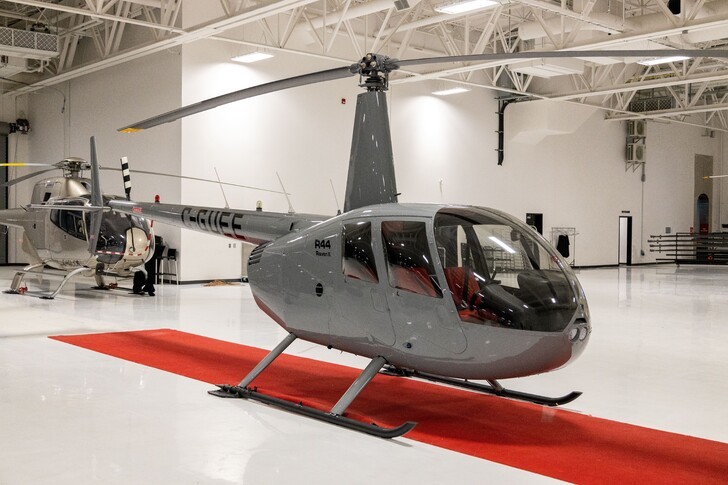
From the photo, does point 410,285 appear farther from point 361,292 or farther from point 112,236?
point 112,236

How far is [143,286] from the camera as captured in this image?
43.2 ft

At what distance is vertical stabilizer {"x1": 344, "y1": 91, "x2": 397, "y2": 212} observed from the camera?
546 centimetres

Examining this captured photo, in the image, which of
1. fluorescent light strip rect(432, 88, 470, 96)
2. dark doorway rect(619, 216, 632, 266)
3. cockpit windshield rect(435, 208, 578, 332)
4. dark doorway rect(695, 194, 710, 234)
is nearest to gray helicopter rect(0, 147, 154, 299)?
cockpit windshield rect(435, 208, 578, 332)

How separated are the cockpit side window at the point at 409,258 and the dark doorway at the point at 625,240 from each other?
22.6 m

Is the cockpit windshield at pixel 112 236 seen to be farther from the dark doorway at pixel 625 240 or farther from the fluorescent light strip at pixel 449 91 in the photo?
the dark doorway at pixel 625 240

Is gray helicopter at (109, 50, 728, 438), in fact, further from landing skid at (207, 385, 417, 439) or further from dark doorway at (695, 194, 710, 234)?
dark doorway at (695, 194, 710, 234)

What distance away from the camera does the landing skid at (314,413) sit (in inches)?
177

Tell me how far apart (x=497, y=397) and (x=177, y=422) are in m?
2.40

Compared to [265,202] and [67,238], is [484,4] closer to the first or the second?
[265,202]

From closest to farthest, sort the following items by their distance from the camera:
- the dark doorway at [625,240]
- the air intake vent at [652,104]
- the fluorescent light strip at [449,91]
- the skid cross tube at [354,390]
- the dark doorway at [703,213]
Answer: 1. the skid cross tube at [354,390]
2. the fluorescent light strip at [449,91]
3. the air intake vent at [652,104]
4. the dark doorway at [625,240]
5. the dark doorway at [703,213]

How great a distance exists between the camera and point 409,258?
4.78 metres

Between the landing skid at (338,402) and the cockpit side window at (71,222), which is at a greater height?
the cockpit side window at (71,222)

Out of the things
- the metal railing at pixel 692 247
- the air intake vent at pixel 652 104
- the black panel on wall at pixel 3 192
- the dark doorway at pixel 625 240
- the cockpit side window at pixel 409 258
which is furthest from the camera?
the dark doorway at pixel 625 240

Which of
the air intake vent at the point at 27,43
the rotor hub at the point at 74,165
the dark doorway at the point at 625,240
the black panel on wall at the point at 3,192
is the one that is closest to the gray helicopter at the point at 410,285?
the rotor hub at the point at 74,165
